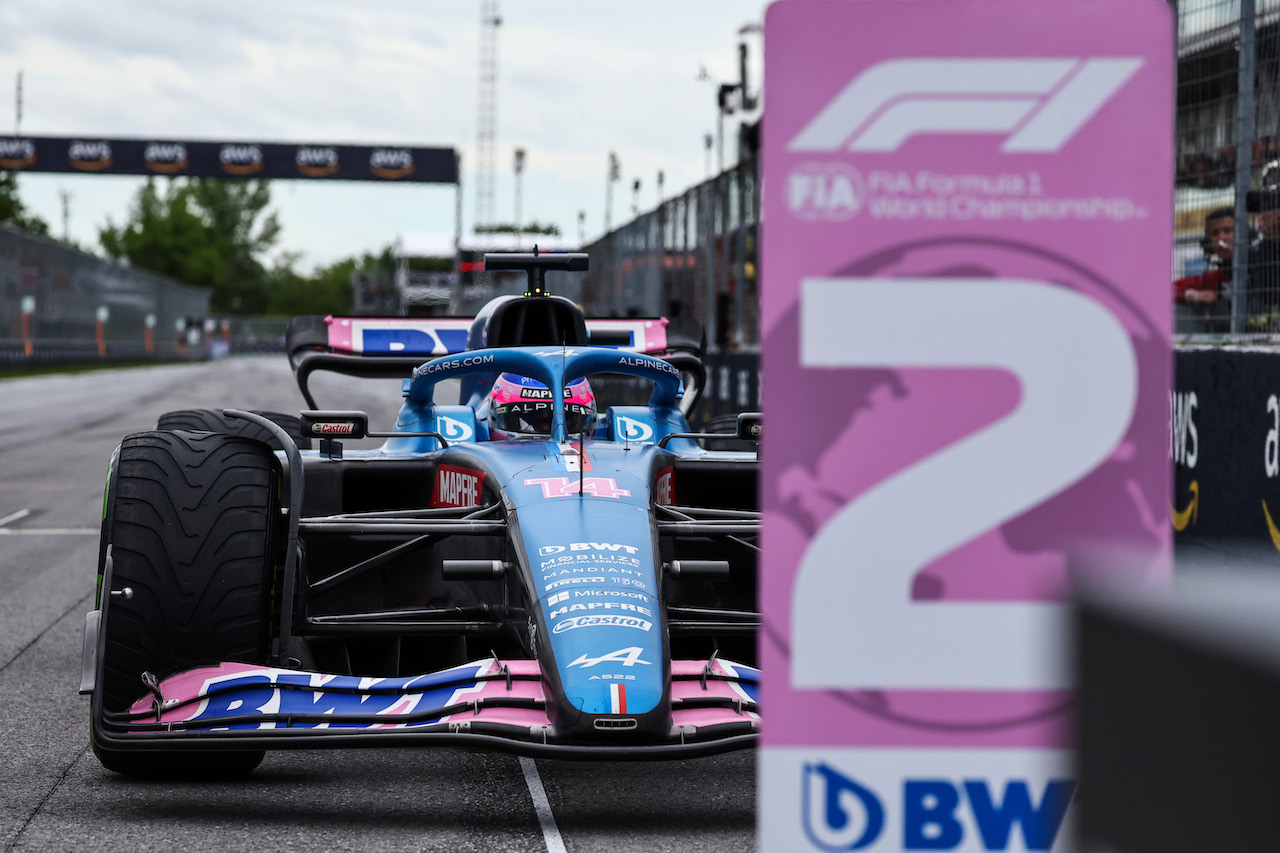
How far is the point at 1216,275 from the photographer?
6.48 meters

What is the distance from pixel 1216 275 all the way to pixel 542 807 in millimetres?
3936

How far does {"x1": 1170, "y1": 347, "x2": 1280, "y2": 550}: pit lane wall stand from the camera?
18.3ft

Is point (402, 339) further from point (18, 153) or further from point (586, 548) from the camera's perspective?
point (18, 153)

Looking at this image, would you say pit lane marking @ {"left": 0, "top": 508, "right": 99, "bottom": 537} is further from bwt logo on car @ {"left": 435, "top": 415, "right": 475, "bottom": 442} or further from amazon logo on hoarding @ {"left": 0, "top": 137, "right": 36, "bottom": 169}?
amazon logo on hoarding @ {"left": 0, "top": 137, "right": 36, "bottom": 169}

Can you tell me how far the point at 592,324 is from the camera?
28.4ft

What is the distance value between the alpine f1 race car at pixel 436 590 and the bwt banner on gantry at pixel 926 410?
1.93 meters

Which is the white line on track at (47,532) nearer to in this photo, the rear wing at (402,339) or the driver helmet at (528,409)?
the rear wing at (402,339)

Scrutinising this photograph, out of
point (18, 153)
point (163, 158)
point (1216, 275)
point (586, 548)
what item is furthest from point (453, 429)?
point (18, 153)

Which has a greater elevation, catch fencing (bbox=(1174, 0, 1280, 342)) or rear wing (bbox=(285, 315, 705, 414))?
catch fencing (bbox=(1174, 0, 1280, 342))

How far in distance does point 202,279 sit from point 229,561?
394 ft

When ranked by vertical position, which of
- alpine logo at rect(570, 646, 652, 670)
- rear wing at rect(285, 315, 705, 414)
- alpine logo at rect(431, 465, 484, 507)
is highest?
rear wing at rect(285, 315, 705, 414)

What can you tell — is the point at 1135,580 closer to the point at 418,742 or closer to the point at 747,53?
the point at 418,742

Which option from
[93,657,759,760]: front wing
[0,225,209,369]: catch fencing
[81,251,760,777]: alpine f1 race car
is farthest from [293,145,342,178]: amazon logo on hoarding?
[93,657,759,760]: front wing

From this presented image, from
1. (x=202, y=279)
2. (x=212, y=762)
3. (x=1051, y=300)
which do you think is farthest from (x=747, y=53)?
(x=202, y=279)
